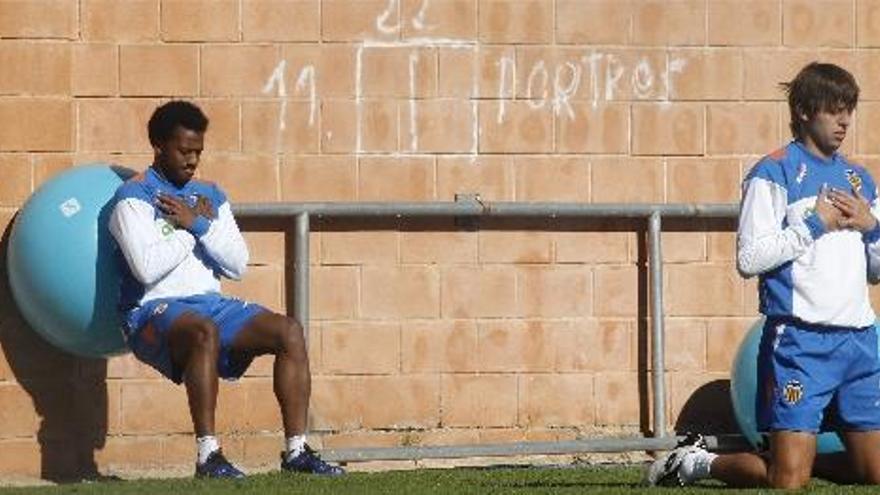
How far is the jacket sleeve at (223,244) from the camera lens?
29.7ft

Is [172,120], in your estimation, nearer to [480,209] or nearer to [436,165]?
[436,165]

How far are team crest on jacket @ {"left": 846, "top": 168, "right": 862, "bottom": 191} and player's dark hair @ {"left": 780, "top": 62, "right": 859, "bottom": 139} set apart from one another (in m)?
0.22

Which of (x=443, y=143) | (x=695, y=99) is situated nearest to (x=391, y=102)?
(x=443, y=143)

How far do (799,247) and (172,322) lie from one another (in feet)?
7.99

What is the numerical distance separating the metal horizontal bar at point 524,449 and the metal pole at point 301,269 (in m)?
0.58

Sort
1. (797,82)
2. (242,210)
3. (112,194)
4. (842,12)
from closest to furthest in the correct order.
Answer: (797,82), (112,194), (242,210), (842,12)

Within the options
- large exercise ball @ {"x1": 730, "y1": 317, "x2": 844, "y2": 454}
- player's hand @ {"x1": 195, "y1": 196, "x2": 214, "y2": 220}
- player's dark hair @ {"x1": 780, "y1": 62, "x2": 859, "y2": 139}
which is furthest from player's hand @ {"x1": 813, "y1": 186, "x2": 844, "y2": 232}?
player's hand @ {"x1": 195, "y1": 196, "x2": 214, "y2": 220}

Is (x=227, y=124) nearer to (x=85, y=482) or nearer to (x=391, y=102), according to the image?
(x=391, y=102)

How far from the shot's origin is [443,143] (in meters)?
10.2

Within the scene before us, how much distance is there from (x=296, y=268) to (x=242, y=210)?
0.34 metres

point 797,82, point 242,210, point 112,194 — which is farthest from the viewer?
point 242,210

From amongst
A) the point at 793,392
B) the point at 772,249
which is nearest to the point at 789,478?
the point at 793,392

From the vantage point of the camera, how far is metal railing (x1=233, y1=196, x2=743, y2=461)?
392 inches

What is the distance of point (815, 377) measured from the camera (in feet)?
25.9
